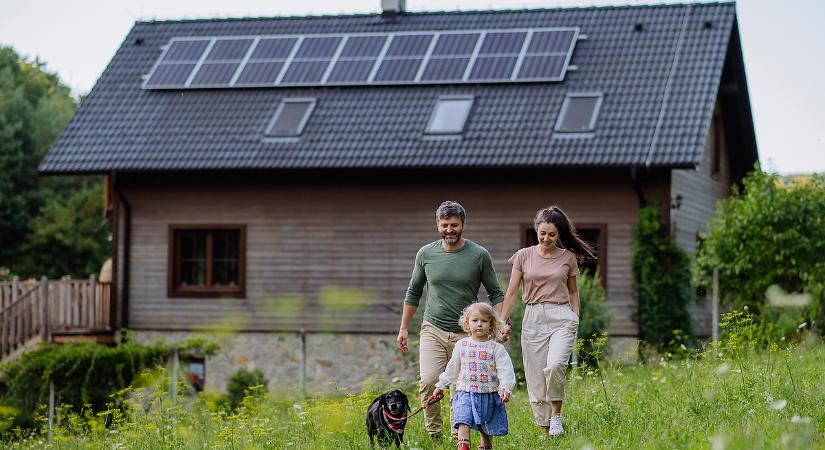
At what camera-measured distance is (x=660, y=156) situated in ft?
63.2

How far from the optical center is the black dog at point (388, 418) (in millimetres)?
8352

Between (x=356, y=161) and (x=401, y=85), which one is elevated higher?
(x=401, y=85)

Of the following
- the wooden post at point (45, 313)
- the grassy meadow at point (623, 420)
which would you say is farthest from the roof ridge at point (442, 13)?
the grassy meadow at point (623, 420)

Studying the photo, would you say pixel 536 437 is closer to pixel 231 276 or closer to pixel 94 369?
pixel 94 369

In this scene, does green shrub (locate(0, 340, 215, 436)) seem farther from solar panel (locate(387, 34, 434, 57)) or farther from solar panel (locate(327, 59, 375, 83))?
solar panel (locate(387, 34, 434, 57))

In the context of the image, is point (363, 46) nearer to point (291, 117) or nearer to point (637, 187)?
point (291, 117)

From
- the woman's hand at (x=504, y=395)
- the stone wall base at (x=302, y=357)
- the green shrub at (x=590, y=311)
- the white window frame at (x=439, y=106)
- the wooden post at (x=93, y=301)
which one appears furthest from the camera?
the wooden post at (x=93, y=301)

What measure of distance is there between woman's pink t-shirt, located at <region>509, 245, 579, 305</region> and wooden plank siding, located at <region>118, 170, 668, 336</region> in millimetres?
11222

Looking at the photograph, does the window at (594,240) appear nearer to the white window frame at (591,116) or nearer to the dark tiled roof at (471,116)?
the dark tiled roof at (471,116)

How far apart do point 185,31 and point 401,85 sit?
5.26m

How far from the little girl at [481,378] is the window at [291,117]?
13531mm

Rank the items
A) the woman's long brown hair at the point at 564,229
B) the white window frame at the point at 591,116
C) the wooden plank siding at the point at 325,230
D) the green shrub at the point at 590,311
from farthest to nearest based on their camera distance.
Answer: the wooden plank siding at the point at 325,230
the white window frame at the point at 591,116
the green shrub at the point at 590,311
the woman's long brown hair at the point at 564,229

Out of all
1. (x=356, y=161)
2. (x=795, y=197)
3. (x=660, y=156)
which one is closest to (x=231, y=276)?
(x=356, y=161)

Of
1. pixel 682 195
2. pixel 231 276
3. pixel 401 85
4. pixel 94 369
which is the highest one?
pixel 401 85
